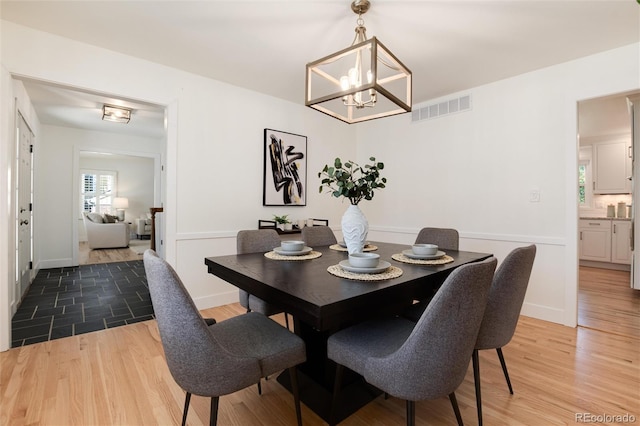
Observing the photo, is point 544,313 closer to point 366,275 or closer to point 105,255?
point 366,275

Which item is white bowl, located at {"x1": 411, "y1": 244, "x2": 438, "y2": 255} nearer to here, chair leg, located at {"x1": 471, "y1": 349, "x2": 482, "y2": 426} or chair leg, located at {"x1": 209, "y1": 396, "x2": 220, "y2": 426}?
chair leg, located at {"x1": 471, "y1": 349, "x2": 482, "y2": 426}

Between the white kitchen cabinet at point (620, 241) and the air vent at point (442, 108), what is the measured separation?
12.9ft

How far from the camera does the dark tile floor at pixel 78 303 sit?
2636 millimetres

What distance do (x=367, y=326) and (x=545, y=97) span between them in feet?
9.71

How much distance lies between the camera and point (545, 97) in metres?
2.95

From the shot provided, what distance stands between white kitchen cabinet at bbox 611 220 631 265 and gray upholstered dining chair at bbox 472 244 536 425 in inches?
204

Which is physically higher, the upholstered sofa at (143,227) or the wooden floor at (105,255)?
the upholstered sofa at (143,227)

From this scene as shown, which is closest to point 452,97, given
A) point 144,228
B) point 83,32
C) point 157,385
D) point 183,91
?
point 183,91

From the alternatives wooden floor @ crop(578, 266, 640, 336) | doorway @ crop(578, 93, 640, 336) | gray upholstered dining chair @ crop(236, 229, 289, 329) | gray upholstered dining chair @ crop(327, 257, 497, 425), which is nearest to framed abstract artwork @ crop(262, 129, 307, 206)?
gray upholstered dining chair @ crop(236, 229, 289, 329)

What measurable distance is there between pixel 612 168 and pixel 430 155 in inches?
167

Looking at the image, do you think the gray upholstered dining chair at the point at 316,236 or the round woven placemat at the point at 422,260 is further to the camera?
the gray upholstered dining chair at the point at 316,236

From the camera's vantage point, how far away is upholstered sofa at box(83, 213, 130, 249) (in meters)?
6.71

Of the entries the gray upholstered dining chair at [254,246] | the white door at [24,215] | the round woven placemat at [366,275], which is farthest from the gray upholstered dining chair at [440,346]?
the white door at [24,215]

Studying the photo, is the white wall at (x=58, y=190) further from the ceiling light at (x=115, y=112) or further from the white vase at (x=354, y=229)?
the white vase at (x=354, y=229)
